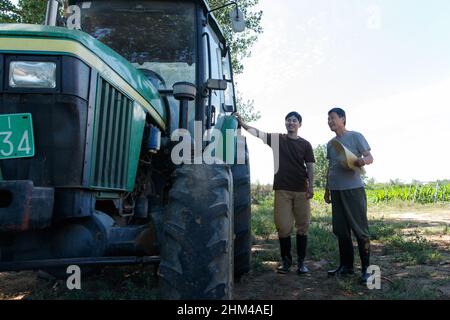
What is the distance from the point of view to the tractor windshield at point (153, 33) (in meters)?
3.79

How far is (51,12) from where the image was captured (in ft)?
10.9

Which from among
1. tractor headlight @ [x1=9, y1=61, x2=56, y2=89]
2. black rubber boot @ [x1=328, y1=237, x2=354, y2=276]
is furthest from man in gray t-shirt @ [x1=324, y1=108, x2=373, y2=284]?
tractor headlight @ [x1=9, y1=61, x2=56, y2=89]

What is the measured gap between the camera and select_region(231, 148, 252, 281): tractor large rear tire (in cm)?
432

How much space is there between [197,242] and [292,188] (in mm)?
2729

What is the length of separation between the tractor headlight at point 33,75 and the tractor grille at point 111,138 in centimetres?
32

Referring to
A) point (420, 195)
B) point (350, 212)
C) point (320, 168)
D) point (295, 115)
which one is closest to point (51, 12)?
point (295, 115)

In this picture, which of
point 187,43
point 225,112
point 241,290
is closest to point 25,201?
point 187,43

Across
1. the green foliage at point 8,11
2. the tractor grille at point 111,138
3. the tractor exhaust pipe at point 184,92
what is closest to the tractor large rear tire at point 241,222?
the tractor exhaust pipe at point 184,92

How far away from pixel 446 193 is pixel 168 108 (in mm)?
26496

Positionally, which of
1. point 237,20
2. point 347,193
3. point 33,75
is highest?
point 237,20

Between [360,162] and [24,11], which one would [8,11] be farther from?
[360,162]

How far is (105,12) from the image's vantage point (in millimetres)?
3887

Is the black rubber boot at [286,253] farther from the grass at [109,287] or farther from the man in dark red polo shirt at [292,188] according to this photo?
the grass at [109,287]
